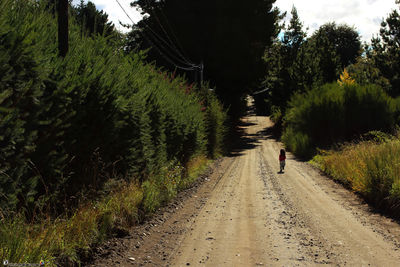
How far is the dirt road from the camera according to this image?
5703 mm

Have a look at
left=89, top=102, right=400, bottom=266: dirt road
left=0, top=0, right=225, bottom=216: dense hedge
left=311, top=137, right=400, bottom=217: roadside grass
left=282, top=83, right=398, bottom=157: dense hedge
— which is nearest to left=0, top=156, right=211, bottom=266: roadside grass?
left=0, top=0, right=225, bottom=216: dense hedge

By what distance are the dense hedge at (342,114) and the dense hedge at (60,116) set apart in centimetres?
1775

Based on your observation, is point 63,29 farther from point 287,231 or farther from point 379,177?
point 379,177

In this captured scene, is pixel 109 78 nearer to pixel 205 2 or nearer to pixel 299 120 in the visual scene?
pixel 299 120

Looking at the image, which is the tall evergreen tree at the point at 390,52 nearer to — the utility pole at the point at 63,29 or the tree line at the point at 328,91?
the tree line at the point at 328,91

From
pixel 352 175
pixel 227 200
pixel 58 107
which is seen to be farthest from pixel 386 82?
pixel 58 107

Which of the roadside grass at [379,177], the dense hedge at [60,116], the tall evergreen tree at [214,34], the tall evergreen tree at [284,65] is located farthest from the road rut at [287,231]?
the tall evergreen tree at [284,65]

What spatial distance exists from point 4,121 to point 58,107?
1502mm

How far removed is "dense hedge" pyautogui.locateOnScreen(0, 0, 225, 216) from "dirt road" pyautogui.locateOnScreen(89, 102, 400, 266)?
1.58m

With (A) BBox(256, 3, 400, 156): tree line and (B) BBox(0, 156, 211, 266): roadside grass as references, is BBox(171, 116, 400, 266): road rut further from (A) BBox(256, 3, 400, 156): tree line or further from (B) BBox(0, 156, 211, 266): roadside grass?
(A) BBox(256, 3, 400, 156): tree line

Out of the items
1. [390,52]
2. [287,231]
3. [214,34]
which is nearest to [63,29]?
[287,231]

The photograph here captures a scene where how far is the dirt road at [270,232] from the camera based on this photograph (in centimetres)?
570

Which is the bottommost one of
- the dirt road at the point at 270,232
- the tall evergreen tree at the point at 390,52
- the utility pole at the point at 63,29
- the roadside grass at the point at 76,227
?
the dirt road at the point at 270,232

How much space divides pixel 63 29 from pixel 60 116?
2.33m
